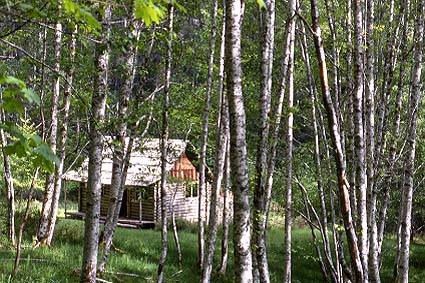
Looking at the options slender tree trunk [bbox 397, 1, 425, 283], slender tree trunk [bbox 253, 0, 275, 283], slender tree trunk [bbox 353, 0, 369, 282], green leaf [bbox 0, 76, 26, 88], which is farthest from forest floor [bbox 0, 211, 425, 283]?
green leaf [bbox 0, 76, 26, 88]

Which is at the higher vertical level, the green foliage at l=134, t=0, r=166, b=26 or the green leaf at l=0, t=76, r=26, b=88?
the green foliage at l=134, t=0, r=166, b=26

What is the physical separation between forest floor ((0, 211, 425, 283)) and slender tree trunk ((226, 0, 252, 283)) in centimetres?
568

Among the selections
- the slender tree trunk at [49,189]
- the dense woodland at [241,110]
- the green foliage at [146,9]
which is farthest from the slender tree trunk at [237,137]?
the slender tree trunk at [49,189]

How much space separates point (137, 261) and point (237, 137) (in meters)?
9.34

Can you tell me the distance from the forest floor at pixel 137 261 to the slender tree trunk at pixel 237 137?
224 inches

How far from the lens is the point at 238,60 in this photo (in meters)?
4.44

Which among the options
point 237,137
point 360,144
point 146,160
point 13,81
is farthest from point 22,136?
point 146,160

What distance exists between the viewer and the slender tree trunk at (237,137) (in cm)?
434

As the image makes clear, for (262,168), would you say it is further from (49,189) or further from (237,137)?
(49,189)

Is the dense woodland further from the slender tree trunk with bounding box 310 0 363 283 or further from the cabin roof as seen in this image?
the cabin roof

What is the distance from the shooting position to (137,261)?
1281 centimetres

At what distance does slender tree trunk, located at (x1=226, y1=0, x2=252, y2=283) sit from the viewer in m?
4.34

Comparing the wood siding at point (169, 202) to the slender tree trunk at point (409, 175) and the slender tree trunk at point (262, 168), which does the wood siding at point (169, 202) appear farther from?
the slender tree trunk at point (262, 168)

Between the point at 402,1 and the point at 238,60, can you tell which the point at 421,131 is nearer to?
the point at 402,1
